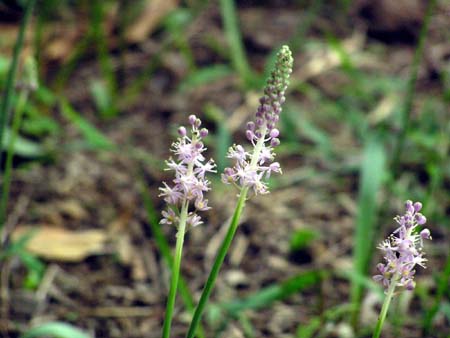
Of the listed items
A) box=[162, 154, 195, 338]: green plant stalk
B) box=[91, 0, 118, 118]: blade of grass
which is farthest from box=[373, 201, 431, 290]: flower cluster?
box=[91, 0, 118, 118]: blade of grass

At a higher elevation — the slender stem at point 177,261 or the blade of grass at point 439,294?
the blade of grass at point 439,294

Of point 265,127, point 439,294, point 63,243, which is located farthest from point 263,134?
point 63,243

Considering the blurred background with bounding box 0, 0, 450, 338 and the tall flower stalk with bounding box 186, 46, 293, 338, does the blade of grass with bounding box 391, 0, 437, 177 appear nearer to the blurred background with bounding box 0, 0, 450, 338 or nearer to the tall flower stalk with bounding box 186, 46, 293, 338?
the blurred background with bounding box 0, 0, 450, 338

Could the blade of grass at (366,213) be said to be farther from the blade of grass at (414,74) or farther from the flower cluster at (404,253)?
the flower cluster at (404,253)

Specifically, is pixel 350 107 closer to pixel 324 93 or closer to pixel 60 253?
pixel 324 93

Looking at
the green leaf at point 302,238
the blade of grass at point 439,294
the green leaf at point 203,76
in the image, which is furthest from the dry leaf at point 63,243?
the blade of grass at point 439,294

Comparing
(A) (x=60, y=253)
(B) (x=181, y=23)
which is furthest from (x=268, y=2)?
(A) (x=60, y=253)

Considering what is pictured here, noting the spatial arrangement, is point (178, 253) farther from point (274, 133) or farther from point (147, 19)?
point (147, 19)
